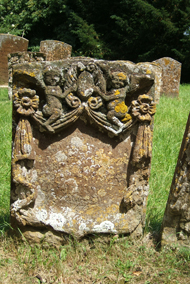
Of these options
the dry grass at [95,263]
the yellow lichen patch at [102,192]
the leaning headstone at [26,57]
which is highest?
the leaning headstone at [26,57]

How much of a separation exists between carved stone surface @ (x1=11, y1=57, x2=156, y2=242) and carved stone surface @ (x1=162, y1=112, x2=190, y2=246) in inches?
10.4

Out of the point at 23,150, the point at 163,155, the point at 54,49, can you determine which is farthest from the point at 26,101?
the point at 54,49

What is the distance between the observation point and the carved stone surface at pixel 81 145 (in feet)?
8.28

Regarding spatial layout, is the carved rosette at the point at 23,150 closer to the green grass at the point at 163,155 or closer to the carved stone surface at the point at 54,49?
the green grass at the point at 163,155

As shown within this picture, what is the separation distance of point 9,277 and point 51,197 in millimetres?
723

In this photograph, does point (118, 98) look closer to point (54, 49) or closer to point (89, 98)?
point (89, 98)

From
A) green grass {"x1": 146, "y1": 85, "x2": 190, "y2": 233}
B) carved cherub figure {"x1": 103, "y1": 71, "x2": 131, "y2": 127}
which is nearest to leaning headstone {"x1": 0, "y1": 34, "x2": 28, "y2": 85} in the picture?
green grass {"x1": 146, "y1": 85, "x2": 190, "y2": 233}

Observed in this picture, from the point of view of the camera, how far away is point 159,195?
3.66 meters

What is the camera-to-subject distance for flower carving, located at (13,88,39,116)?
2.53m

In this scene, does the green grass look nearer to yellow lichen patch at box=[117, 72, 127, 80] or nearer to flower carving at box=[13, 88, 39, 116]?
yellow lichen patch at box=[117, 72, 127, 80]

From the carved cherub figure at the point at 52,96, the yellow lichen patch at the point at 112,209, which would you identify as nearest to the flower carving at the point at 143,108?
the carved cherub figure at the point at 52,96

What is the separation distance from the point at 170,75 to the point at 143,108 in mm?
7345

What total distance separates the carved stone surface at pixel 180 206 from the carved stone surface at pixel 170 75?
7.21 m

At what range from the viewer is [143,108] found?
100 inches
